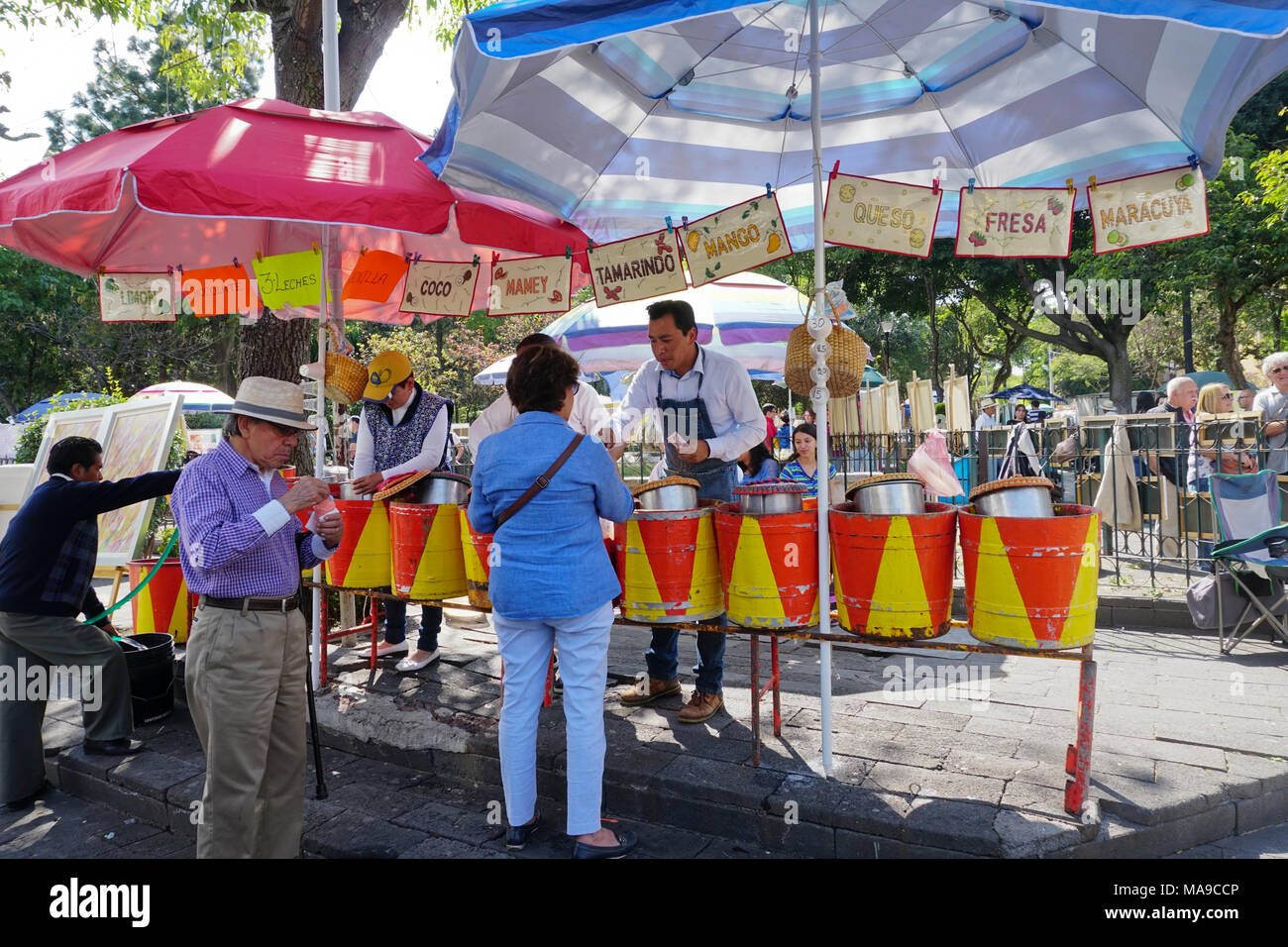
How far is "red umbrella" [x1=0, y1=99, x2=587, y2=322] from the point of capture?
359 centimetres

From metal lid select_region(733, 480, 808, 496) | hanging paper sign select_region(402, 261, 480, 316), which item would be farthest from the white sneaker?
metal lid select_region(733, 480, 808, 496)

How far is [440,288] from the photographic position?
5391mm

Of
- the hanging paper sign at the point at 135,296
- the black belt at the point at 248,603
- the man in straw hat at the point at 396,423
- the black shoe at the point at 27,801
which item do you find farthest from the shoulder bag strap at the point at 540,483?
the hanging paper sign at the point at 135,296

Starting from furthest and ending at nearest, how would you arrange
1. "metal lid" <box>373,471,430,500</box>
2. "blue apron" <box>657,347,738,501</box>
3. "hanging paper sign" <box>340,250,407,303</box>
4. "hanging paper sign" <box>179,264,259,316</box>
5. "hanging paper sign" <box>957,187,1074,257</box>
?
1. "hanging paper sign" <box>179,264,259,316</box>
2. "hanging paper sign" <box>340,250,407,303</box>
3. "blue apron" <box>657,347,738,501</box>
4. "metal lid" <box>373,471,430,500</box>
5. "hanging paper sign" <box>957,187,1074,257</box>

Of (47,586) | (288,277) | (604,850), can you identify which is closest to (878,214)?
(604,850)

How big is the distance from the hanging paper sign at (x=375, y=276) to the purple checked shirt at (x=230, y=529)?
9.12ft

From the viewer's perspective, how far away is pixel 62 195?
375cm

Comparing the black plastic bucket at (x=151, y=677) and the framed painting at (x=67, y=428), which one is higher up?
the framed painting at (x=67, y=428)

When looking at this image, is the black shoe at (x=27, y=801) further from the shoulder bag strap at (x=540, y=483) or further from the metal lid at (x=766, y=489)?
the metal lid at (x=766, y=489)

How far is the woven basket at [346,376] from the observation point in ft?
16.1

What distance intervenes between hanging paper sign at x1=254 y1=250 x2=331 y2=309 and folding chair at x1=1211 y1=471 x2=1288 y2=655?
6349 millimetres

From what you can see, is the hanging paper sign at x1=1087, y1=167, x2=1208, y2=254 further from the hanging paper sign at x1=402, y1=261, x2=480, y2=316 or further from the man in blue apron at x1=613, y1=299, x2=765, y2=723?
the hanging paper sign at x1=402, y1=261, x2=480, y2=316

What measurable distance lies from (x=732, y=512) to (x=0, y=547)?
12.7 feet
